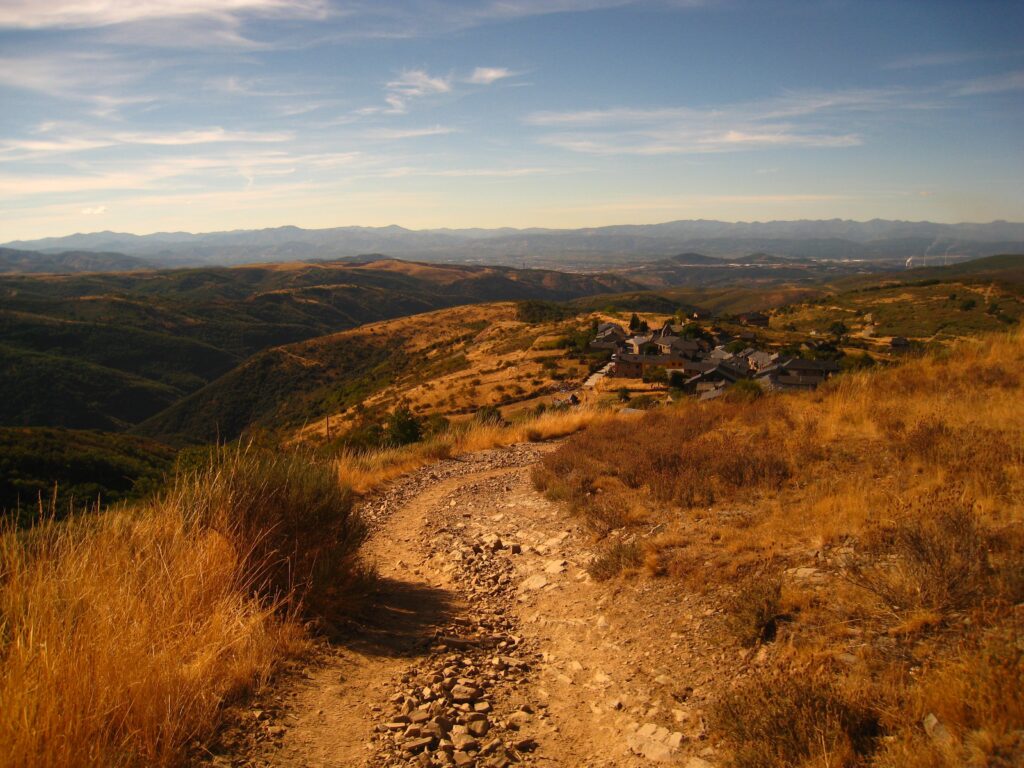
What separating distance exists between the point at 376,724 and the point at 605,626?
202 cm

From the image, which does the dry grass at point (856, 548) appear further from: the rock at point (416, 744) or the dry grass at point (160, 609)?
the dry grass at point (160, 609)

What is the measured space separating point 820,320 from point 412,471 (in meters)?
108

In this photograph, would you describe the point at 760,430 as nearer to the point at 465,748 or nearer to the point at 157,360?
the point at 465,748

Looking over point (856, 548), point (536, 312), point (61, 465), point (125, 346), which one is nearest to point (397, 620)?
point (856, 548)

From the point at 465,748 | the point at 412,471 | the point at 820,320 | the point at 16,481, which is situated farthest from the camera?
the point at 820,320

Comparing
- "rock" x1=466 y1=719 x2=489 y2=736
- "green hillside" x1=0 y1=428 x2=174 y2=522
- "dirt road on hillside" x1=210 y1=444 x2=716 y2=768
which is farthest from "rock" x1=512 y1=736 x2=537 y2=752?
"green hillside" x1=0 y1=428 x2=174 y2=522

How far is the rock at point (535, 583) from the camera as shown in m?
5.82

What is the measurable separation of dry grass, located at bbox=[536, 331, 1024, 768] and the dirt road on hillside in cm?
42

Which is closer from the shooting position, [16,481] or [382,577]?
[382,577]

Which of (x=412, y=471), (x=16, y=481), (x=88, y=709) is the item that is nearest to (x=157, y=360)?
(x=16, y=481)

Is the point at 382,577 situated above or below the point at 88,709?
below

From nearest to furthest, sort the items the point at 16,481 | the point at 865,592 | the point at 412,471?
the point at 865,592 → the point at 412,471 → the point at 16,481

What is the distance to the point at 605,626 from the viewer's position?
4746 millimetres

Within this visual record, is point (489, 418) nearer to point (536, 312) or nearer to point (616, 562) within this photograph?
point (616, 562)
